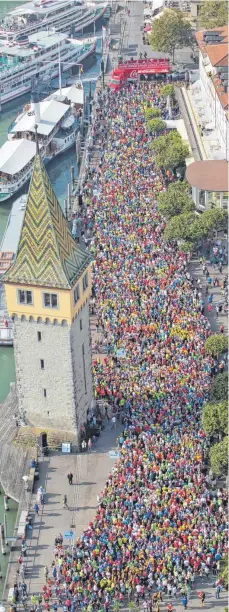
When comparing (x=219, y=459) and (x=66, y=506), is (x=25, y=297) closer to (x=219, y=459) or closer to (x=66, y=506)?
(x=66, y=506)

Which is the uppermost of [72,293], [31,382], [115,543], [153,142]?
[153,142]

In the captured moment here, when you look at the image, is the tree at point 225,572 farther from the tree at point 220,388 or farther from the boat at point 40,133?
the boat at point 40,133

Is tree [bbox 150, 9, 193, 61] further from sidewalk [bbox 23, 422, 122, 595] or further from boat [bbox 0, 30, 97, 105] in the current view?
sidewalk [bbox 23, 422, 122, 595]

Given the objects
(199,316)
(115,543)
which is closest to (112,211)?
(199,316)

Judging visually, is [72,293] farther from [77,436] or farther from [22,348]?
[77,436]

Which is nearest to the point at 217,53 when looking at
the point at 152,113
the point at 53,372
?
the point at 152,113

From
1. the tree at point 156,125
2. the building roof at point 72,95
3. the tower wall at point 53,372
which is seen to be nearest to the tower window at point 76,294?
the tower wall at point 53,372
